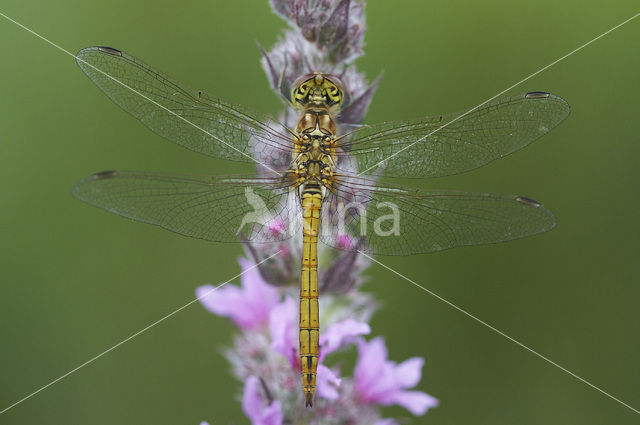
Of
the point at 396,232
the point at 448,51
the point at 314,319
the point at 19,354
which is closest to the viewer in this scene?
the point at 314,319

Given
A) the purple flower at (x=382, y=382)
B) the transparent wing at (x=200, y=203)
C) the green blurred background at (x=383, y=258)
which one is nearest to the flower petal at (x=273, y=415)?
the purple flower at (x=382, y=382)

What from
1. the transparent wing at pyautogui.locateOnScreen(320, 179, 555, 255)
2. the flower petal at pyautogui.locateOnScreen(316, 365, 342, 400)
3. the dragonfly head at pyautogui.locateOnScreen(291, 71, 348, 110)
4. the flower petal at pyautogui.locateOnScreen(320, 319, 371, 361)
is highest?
the dragonfly head at pyautogui.locateOnScreen(291, 71, 348, 110)

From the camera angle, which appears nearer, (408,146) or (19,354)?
(408,146)

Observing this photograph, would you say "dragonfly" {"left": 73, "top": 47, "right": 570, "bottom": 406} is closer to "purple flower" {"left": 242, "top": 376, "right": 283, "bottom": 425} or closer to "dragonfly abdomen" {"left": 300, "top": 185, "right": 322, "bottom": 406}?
"dragonfly abdomen" {"left": 300, "top": 185, "right": 322, "bottom": 406}

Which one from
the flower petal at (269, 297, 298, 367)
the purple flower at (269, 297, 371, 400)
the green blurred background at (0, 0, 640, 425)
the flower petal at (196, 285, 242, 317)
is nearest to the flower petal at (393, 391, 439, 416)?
the purple flower at (269, 297, 371, 400)

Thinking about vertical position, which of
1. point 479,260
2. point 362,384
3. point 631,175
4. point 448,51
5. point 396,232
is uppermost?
point 448,51

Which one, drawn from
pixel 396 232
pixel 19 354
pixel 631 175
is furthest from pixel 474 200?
pixel 19 354

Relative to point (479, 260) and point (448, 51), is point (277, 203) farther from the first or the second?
point (448, 51)

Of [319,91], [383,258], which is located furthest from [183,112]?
[383,258]
